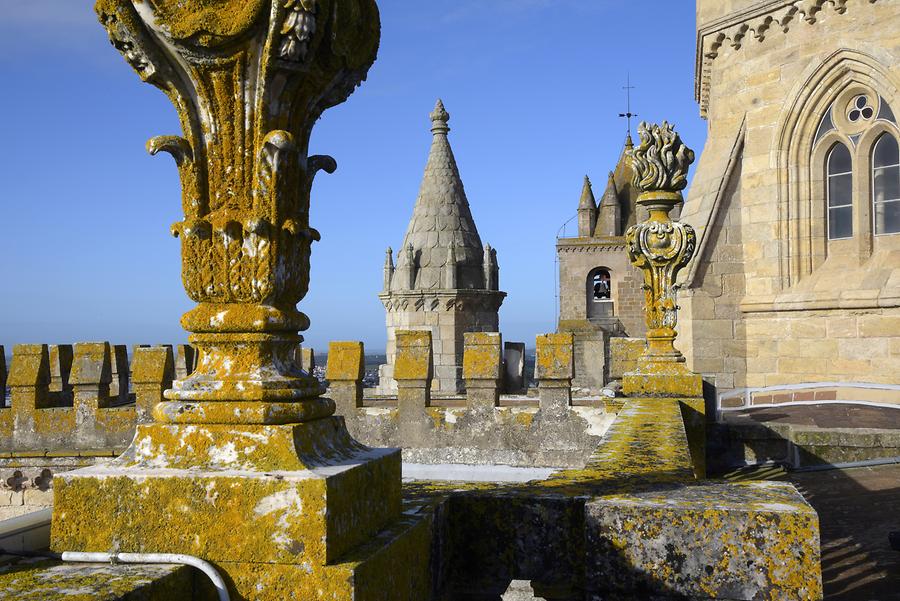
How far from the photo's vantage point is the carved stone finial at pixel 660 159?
799cm

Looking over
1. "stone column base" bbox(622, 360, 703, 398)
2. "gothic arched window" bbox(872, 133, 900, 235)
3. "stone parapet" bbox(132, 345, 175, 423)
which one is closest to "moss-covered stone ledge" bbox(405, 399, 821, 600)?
"stone column base" bbox(622, 360, 703, 398)

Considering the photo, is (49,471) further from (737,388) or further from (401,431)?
(737,388)

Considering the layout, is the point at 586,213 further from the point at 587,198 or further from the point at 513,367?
the point at 513,367

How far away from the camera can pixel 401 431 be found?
8898 millimetres

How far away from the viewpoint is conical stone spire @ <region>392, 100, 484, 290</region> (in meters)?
14.5

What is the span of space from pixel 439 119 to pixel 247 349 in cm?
1372

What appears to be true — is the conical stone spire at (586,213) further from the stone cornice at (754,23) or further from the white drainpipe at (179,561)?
the white drainpipe at (179,561)

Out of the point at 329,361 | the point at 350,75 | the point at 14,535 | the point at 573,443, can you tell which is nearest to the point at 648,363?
→ the point at 573,443

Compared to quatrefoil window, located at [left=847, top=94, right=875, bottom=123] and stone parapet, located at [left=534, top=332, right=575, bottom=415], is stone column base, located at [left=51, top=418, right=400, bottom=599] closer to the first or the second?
stone parapet, located at [left=534, top=332, right=575, bottom=415]

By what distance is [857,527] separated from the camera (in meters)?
5.88

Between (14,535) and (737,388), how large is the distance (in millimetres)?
13311

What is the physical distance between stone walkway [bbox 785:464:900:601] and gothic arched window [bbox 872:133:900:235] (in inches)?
250

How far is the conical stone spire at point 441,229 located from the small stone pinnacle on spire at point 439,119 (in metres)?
0.16

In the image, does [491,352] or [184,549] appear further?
[491,352]
